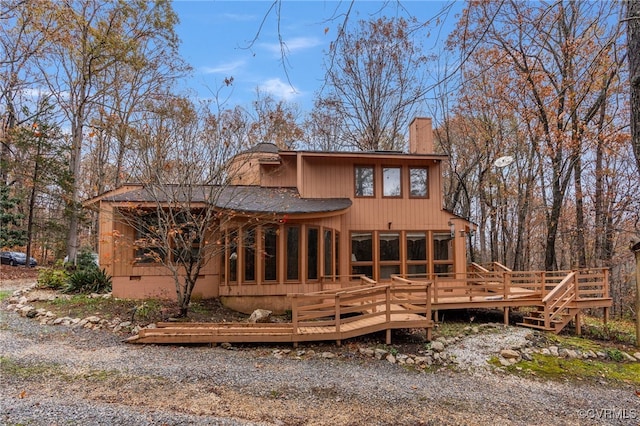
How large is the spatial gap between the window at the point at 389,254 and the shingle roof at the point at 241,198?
183 cm

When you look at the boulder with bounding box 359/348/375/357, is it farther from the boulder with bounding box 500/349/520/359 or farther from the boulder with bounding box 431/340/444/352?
the boulder with bounding box 500/349/520/359

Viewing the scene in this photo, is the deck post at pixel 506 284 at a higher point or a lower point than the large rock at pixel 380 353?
higher

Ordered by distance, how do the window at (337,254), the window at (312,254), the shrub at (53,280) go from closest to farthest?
the window at (312,254), the shrub at (53,280), the window at (337,254)

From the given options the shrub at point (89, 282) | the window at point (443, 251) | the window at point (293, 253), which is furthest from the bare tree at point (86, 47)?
the window at point (443, 251)

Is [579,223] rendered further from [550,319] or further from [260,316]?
[260,316]

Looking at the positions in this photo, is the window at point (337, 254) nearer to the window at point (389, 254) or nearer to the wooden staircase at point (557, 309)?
the window at point (389, 254)

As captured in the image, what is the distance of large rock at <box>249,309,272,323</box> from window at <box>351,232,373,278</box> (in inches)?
144

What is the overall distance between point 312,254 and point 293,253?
1.94 feet

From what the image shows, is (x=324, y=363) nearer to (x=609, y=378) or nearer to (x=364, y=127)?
(x=609, y=378)

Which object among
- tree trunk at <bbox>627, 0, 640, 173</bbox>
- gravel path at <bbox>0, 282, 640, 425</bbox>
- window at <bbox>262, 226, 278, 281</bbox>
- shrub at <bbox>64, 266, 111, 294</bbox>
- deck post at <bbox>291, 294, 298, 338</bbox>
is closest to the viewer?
tree trunk at <bbox>627, 0, 640, 173</bbox>

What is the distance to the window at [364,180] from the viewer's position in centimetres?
1231

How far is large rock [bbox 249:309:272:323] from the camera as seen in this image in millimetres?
8812

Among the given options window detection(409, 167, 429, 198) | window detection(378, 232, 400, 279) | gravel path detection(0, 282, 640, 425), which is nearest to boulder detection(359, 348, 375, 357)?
gravel path detection(0, 282, 640, 425)

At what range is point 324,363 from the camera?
653cm
